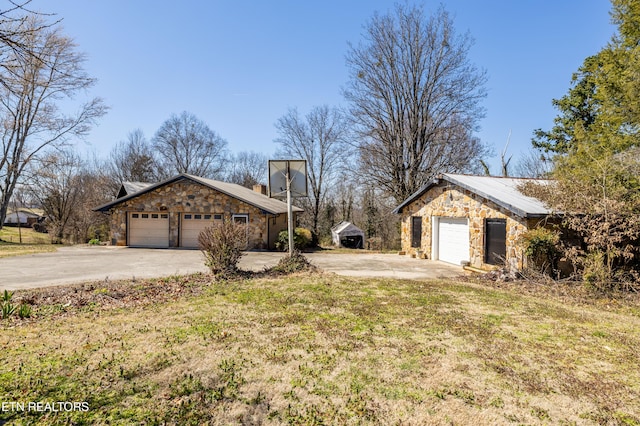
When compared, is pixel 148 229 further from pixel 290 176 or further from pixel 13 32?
pixel 13 32

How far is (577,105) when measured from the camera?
2033 centimetres

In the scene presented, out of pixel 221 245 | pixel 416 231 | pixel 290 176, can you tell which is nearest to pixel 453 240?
pixel 416 231

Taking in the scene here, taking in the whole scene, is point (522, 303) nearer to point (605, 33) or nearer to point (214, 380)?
point (214, 380)

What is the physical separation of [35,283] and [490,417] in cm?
1015

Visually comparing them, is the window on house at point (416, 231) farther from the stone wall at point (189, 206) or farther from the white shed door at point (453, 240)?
the stone wall at point (189, 206)

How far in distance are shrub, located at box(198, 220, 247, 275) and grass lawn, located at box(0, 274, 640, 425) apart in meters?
2.16

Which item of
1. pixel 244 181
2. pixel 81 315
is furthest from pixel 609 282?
pixel 244 181

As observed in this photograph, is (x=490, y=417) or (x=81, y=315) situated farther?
(x=81, y=315)

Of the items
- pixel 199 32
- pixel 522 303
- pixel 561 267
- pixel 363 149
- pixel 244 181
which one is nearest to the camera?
pixel 522 303

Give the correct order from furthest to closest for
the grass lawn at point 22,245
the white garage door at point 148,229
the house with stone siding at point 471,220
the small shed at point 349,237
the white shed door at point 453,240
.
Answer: the small shed at point 349,237, the white garage door at point 148,229, the grass lawn at point 22,245, the white shed door at point 453,240, the house with stone siding at point 471,220

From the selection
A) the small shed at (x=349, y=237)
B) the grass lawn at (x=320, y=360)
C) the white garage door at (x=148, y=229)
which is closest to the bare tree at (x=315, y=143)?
the small shed at (x=349, y=237)

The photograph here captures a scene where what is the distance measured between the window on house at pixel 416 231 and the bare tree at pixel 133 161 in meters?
29.1

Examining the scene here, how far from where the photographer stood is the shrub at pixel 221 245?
923 cm

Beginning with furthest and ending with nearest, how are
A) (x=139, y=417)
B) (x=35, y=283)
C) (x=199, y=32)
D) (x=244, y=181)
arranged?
(x=244, y=181), (x=199, y=32), (x=35, y=283), (x=139, y=417)
